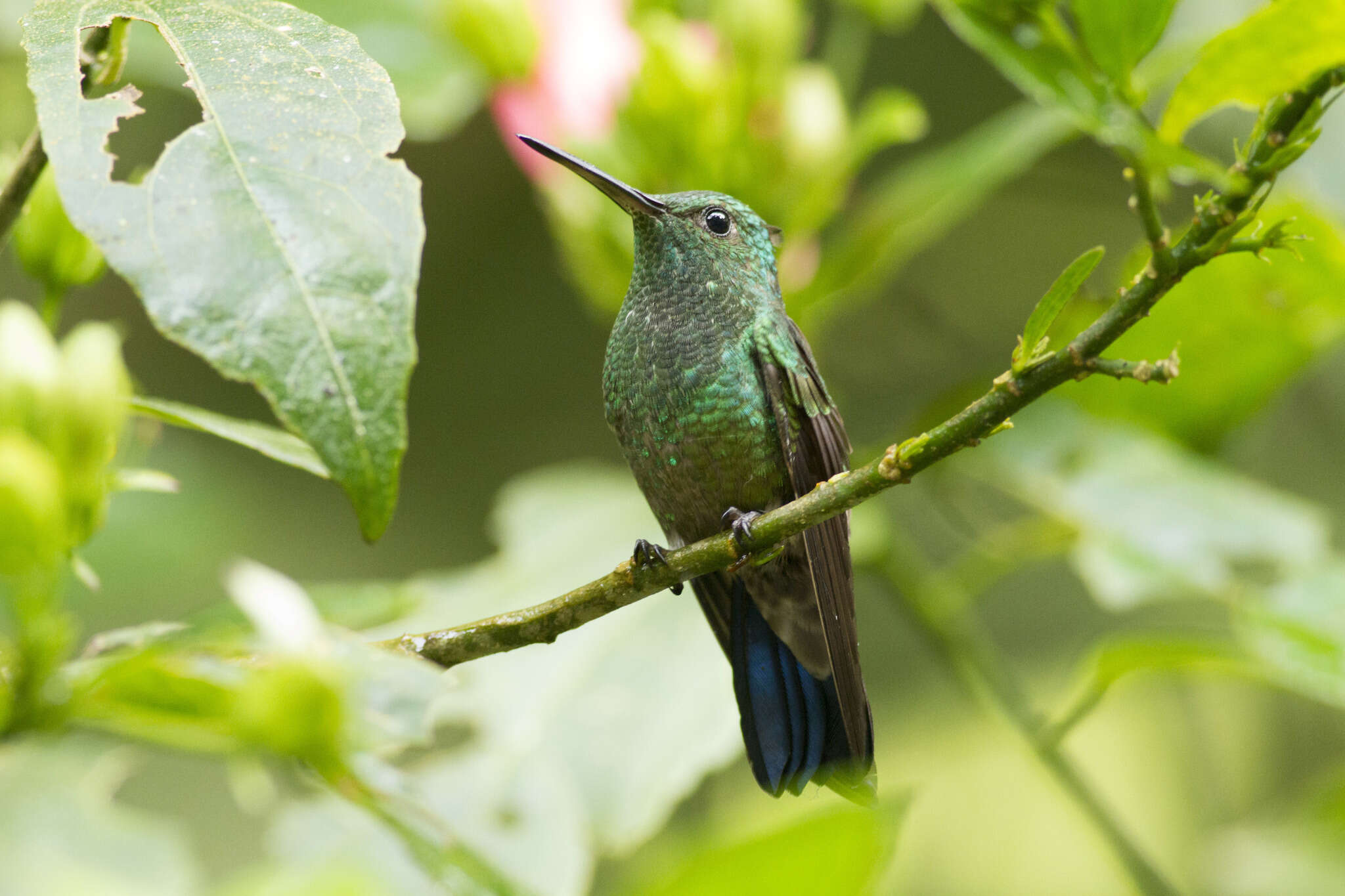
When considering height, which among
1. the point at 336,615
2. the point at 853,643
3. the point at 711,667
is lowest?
the point at 711,667

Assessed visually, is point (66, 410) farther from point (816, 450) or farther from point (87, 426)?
point (816, 450)

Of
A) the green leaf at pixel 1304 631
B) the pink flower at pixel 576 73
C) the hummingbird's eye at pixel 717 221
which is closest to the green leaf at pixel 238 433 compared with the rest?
the hummingbird's eye at pixel 717 221

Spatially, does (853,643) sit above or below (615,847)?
above

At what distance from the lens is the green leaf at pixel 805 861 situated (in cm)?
49

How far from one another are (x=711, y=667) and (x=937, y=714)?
119 cm

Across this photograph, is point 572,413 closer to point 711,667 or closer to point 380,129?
point 711,667

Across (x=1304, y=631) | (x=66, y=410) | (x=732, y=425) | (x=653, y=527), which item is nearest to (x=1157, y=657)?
(x=1304, y=631)

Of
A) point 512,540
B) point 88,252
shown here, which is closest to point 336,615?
point 88,252

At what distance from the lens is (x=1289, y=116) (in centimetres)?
58

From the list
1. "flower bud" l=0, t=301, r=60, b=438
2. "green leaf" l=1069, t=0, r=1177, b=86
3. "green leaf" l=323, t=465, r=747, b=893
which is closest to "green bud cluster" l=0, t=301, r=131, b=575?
"flower bud" l=0, t=301, r=60, b=438

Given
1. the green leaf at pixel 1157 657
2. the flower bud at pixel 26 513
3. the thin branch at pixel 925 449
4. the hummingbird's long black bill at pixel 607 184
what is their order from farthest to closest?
the green leaf at pixel 1157 657 < the hummingbird's long black bill at pixel 607 184 < the thin branch at pixel 925 449 < the flower bud at pixel 26 513

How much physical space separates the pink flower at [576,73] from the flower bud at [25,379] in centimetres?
101

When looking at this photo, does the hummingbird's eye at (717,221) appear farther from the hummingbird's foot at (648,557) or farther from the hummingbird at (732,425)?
the hummingbird's foot at (648,557)

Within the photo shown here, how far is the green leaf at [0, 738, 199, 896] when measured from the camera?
462 millimetres
